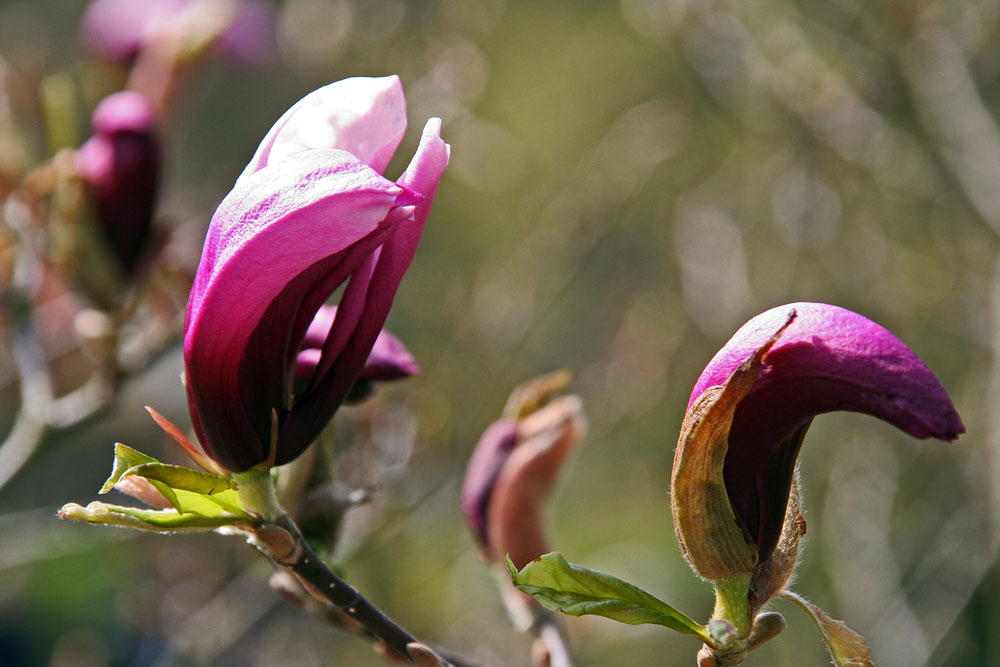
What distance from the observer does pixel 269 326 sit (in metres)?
0.50

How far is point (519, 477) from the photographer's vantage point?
0.73m

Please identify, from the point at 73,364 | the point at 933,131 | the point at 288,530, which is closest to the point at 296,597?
the point at 288,530

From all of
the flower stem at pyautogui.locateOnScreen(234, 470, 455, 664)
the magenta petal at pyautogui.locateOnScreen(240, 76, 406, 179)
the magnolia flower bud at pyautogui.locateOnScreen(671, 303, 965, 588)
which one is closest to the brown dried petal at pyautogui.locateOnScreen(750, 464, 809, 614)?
the magnolia flower bud at pyautogui.locateOnScreen(671, 303, 965, 588)

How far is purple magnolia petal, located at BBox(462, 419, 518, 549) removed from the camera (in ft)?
2.47

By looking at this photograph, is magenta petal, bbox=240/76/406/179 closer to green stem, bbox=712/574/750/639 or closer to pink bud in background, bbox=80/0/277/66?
green stem, bbox=712/574/750/639

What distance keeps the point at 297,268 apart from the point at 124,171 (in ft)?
1.79

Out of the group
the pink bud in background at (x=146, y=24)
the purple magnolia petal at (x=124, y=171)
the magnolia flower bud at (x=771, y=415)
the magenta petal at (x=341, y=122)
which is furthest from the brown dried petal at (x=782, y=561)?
the pink bud in background at (x=146, y=24)

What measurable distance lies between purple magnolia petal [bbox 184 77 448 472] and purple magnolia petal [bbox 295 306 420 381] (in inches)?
0.8

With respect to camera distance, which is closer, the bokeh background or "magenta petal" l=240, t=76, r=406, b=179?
"magenta petal" l=240, t=76, r=406, b=179

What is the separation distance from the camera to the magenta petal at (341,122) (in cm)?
51

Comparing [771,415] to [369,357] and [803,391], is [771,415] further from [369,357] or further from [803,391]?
[369,357]

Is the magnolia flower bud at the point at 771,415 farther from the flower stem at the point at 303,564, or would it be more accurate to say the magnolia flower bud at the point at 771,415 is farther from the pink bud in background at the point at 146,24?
the pink bud in background at the point at 146,24

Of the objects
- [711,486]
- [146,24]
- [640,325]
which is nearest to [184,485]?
[711,486]

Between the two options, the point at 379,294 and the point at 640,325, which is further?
the point at 640,325
